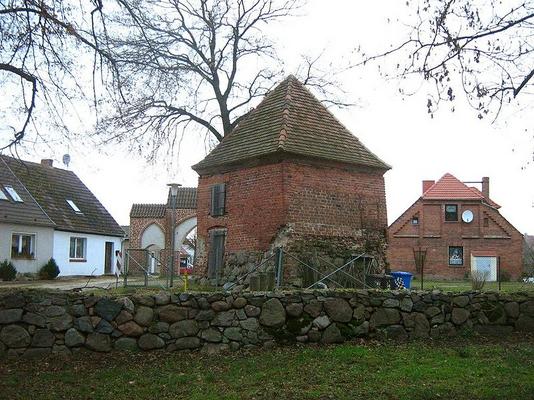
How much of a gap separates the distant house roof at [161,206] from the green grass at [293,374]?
3365 cm

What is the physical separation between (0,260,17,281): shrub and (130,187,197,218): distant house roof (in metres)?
15.7

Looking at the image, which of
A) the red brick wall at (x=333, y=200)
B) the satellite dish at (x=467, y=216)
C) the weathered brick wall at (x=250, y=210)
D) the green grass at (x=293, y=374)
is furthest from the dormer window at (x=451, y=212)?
the green grass at (x=293, y=374)

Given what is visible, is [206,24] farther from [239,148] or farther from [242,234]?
[242,234]

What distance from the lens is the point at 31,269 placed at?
29.8 m

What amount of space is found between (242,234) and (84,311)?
32.8ft

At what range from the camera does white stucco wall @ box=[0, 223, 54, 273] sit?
28500mm

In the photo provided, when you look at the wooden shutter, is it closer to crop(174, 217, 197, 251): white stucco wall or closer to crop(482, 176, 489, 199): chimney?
crop(174, 217, 197, 251): white stucco wall

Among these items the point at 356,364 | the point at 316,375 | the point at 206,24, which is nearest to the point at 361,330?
the point at 356,364

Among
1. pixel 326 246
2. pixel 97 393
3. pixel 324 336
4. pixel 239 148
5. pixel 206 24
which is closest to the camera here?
pixel 97 393

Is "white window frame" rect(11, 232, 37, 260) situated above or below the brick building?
below

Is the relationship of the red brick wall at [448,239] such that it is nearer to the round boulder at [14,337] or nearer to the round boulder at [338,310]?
the round boulder at [338,310]

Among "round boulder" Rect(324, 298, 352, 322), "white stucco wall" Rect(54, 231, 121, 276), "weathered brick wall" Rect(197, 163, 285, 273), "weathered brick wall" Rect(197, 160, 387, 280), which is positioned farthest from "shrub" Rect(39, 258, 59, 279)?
"round boulder" Rect(324, 298, 352, 322)

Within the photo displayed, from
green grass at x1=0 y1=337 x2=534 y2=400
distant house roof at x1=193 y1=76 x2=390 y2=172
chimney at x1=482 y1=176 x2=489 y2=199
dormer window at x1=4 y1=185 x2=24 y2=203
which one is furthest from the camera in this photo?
chimney at x1=482 y1=176 x2=489 y2=199

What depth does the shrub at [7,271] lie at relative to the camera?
1071 inches
